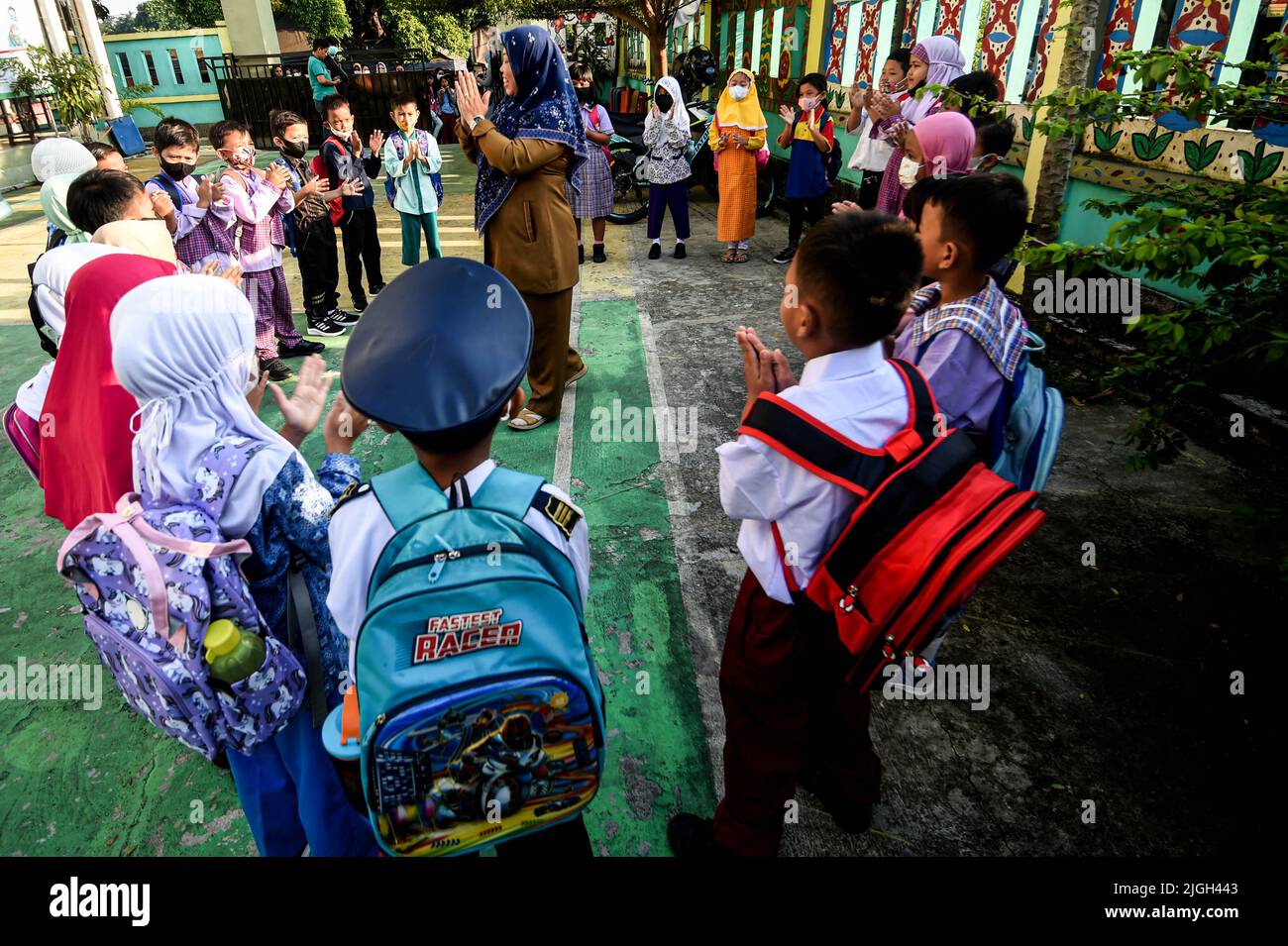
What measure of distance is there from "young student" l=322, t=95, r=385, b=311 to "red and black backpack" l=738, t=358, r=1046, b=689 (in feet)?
18.1

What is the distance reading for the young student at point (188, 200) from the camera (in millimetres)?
4305

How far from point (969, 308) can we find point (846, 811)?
1.45 metres

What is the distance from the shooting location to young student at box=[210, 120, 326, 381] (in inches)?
187

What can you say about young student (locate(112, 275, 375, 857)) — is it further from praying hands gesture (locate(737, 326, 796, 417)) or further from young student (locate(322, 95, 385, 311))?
young student (locate(322, 95, 385, 311))

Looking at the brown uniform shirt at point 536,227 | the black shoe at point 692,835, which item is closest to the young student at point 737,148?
the brown uniform shirt at point 536,227

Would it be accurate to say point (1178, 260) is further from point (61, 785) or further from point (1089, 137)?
point (1089, 137)

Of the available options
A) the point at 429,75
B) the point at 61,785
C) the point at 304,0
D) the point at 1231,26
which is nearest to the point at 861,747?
the point at 61,785

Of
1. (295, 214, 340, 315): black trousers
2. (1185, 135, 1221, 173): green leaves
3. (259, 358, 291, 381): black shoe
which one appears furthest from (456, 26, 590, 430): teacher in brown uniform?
(1185, 135, 1221, 173): green leaves

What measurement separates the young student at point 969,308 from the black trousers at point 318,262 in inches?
192

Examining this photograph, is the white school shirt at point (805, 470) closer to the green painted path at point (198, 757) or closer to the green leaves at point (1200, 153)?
the green painted path at point (198, 757)

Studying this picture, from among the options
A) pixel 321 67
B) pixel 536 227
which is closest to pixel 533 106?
pixel 536 227

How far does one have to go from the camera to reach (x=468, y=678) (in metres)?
1.11

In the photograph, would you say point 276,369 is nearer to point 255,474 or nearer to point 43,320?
point 43,320
